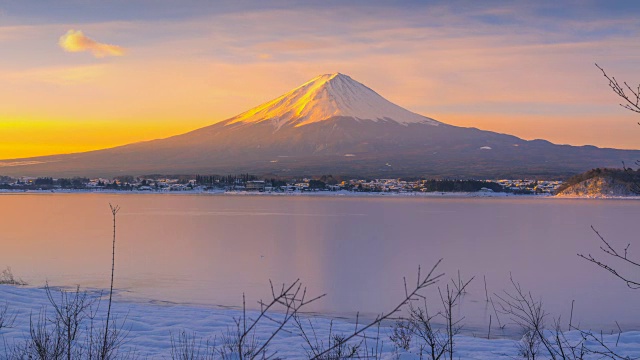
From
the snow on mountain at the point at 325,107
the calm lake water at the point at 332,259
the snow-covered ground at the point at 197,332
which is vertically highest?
the snow on mountain at the point at 325,107

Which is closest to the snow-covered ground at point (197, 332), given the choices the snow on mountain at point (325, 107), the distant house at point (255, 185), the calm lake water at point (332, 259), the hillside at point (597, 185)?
the calm lake water at point (332, 259)

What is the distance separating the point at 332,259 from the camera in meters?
14.4

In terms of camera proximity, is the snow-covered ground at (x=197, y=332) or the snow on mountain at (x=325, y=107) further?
the snow on mountain at (x=325, y=107)

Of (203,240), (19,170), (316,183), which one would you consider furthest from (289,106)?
(203,240)

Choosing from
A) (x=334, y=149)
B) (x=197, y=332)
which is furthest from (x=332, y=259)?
(x=334, y=149)

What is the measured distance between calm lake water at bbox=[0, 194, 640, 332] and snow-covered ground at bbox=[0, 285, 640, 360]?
1161 mm

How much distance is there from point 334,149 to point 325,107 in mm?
16225

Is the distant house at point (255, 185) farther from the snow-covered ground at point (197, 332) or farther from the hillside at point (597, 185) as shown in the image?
the snow-covered ground at point (197, 332)

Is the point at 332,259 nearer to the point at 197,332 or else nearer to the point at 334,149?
the point at 197,332

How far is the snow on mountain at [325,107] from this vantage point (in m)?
124

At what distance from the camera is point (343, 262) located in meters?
13.9

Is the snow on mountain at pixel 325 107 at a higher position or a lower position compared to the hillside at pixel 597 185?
higher

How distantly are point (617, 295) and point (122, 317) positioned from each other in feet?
22.6

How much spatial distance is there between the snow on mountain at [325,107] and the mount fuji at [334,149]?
18cm
